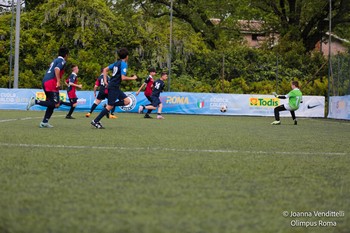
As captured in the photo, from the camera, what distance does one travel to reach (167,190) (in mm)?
3896

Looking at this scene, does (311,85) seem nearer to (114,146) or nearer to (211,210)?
(114,146)

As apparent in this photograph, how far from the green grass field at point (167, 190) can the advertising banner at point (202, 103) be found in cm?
1845

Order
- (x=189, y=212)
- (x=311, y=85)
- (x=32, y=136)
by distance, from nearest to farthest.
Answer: (x=189, y=212)
(x=32, y=136)
(x=311, y=85)

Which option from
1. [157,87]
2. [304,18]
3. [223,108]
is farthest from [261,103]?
[304,18]

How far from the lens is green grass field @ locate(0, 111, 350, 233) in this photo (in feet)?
9.55

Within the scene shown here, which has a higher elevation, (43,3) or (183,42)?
(43,3)

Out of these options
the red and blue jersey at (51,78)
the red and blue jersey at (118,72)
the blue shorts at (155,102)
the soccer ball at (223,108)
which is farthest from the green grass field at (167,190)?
the soccer ball at (223,108)

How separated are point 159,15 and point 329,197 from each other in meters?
34.4

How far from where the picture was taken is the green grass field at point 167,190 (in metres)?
2.91

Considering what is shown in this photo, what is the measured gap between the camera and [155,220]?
2941 mm

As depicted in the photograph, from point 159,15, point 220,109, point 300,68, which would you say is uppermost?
point 159,15

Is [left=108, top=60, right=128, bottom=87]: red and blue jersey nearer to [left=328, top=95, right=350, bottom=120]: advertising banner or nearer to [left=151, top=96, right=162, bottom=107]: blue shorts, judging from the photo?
[left=151, top=96, right=162, bottom=107]: blue shorts

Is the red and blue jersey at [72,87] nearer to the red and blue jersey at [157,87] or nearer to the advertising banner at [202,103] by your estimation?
the red and blue jersey at [157,87]

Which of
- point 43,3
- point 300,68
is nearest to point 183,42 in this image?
point 300,68
